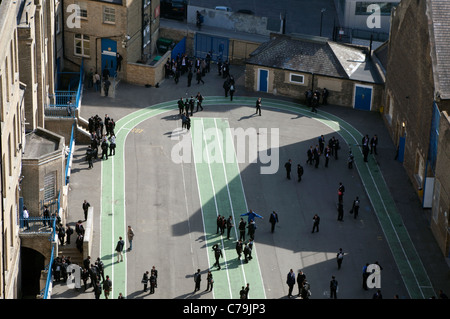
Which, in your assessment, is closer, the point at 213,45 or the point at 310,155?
the point at 310,155

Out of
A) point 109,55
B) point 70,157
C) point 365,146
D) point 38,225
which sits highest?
point 109,55

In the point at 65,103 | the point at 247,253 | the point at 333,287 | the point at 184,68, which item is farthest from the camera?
the point at 184,68

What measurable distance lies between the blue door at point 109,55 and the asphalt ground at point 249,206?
3957mm

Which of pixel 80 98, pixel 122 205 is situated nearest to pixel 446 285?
pixel 122 205

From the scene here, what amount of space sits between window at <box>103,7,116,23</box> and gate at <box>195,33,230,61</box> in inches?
410

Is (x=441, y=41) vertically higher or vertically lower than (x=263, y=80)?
higher

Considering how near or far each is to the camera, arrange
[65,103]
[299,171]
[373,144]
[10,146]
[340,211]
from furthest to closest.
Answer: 1. [65,103]
2. [373,144]
3. [299,171]
4. [340,211]
5. [10,146]

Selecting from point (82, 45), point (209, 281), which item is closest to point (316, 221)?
point (209, 281)

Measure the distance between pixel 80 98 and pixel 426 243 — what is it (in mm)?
30408

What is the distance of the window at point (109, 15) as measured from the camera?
3091 inches

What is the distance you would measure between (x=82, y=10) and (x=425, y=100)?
30.1 m

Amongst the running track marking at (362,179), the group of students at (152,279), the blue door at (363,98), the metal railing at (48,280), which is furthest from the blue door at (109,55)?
the group of students at (152,279)

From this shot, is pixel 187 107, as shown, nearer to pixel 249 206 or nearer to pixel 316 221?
pixel 249 206

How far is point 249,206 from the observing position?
6288cm
